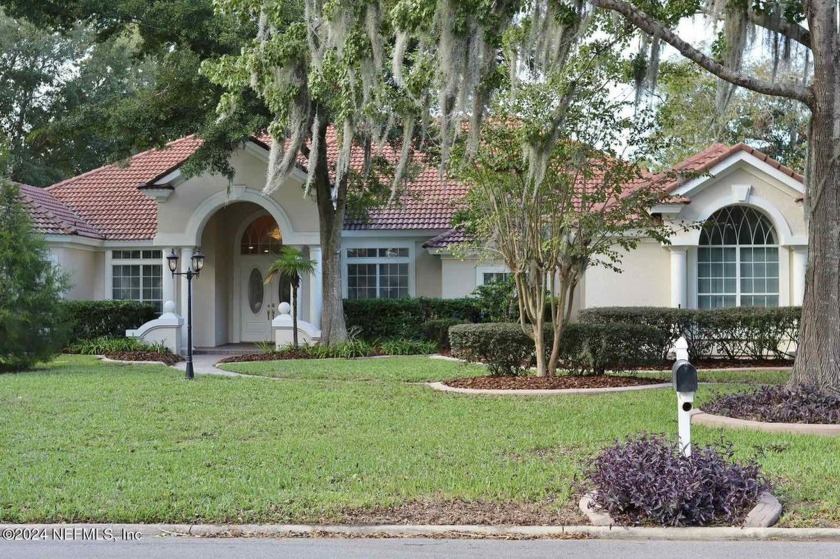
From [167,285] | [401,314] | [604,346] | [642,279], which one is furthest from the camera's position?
[167,285]

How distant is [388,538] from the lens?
6898mm

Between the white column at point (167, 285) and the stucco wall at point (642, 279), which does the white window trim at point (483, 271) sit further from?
the white column at point (167, 285)

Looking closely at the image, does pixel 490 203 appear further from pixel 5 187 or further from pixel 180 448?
pixel 5 187

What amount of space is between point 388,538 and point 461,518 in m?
0.62

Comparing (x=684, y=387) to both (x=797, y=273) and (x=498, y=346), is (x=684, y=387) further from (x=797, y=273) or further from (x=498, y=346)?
(x=797, y=273)

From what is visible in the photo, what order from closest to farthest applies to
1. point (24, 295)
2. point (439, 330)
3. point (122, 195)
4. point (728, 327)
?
point (24, 295), point (728, 327), point (439, 330), point (122, 195)

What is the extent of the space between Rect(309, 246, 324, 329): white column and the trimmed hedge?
0.69 metres

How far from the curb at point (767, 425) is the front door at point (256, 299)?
1756 cm

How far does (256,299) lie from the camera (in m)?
27.1

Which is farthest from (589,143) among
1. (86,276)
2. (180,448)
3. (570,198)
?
(86,276)

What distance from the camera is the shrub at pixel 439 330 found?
23.2 meters

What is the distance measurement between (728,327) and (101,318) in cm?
1494

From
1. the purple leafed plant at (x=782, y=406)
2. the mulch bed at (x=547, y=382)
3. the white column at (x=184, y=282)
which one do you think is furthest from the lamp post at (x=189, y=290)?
the purple leafed plant at (x=782, y=406)

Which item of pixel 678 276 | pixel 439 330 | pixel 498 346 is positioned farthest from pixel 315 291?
pixel 498 346
